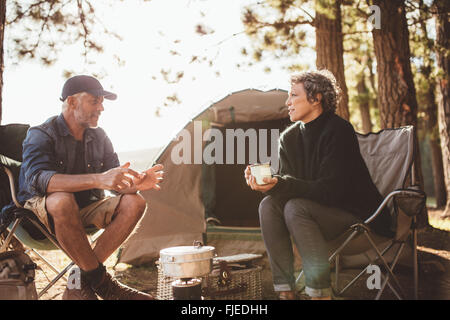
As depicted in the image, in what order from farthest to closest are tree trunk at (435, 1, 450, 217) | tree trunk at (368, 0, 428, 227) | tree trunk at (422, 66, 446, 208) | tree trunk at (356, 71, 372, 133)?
tree trunk at (356, 71, 372, 133)
tree trunk at (422, 66, 446, 208)
tree trunk at (435, 1, 450, 217)
tree trunk at (368, 0, 428, 227)

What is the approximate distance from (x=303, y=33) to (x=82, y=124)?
423 centimetres

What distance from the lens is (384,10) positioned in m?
4.43

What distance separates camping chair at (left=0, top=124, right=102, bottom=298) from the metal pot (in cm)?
51

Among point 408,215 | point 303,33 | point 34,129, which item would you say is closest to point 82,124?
point 34,129

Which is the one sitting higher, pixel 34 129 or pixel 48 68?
pixel 48 68

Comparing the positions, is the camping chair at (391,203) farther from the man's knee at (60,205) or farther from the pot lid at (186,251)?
the man's knee at (60,205)

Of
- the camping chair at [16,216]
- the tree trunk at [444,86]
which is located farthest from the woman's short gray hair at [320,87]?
the tree trunk at [444,86]

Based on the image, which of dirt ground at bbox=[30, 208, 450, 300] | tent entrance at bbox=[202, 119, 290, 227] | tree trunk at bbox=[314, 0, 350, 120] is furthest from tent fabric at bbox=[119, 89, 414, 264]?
tree trunk at bbox=[314, 0, 350, 120]

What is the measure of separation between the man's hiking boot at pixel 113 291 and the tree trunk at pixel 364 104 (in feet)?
27.3

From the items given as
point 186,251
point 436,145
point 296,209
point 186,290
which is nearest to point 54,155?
point 186,251

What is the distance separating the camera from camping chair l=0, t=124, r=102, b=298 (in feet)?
7.21

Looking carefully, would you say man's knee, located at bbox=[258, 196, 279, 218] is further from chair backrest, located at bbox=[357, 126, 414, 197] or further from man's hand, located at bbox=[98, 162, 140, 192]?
chair backrest, located at bbox=[357, 126, 414, 197]

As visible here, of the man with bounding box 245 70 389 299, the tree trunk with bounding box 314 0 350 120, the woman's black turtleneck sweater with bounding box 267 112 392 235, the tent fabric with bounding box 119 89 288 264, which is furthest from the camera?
the tree trunk with bounding box 314 0 350 120
